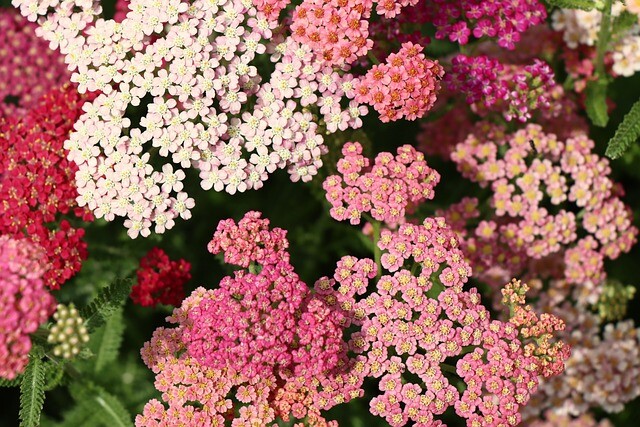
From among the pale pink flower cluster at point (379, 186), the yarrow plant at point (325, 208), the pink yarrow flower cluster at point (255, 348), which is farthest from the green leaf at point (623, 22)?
the pink yarrow flower cluster at point (255, 348)

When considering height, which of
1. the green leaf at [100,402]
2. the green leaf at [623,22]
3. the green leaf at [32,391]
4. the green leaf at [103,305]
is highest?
the green leaf at [623,22]

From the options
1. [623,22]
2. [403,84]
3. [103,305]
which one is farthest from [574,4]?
[103,305]

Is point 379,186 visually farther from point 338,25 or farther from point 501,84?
point 501,84

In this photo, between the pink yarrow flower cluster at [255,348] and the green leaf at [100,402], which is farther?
the green leaf at [100,402]

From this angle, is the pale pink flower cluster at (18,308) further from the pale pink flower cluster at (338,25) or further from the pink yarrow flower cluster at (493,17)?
the pink yarrow flower cluster at (493,17)

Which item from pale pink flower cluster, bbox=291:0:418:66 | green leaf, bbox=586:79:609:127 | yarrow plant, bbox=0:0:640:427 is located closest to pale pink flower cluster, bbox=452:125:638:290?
yarrow plant, bbox=0:0:640:427

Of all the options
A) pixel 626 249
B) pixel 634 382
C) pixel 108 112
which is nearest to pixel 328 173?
pixel 108 112

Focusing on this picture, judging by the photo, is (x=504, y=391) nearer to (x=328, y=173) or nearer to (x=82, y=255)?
(x=328, y=173)
